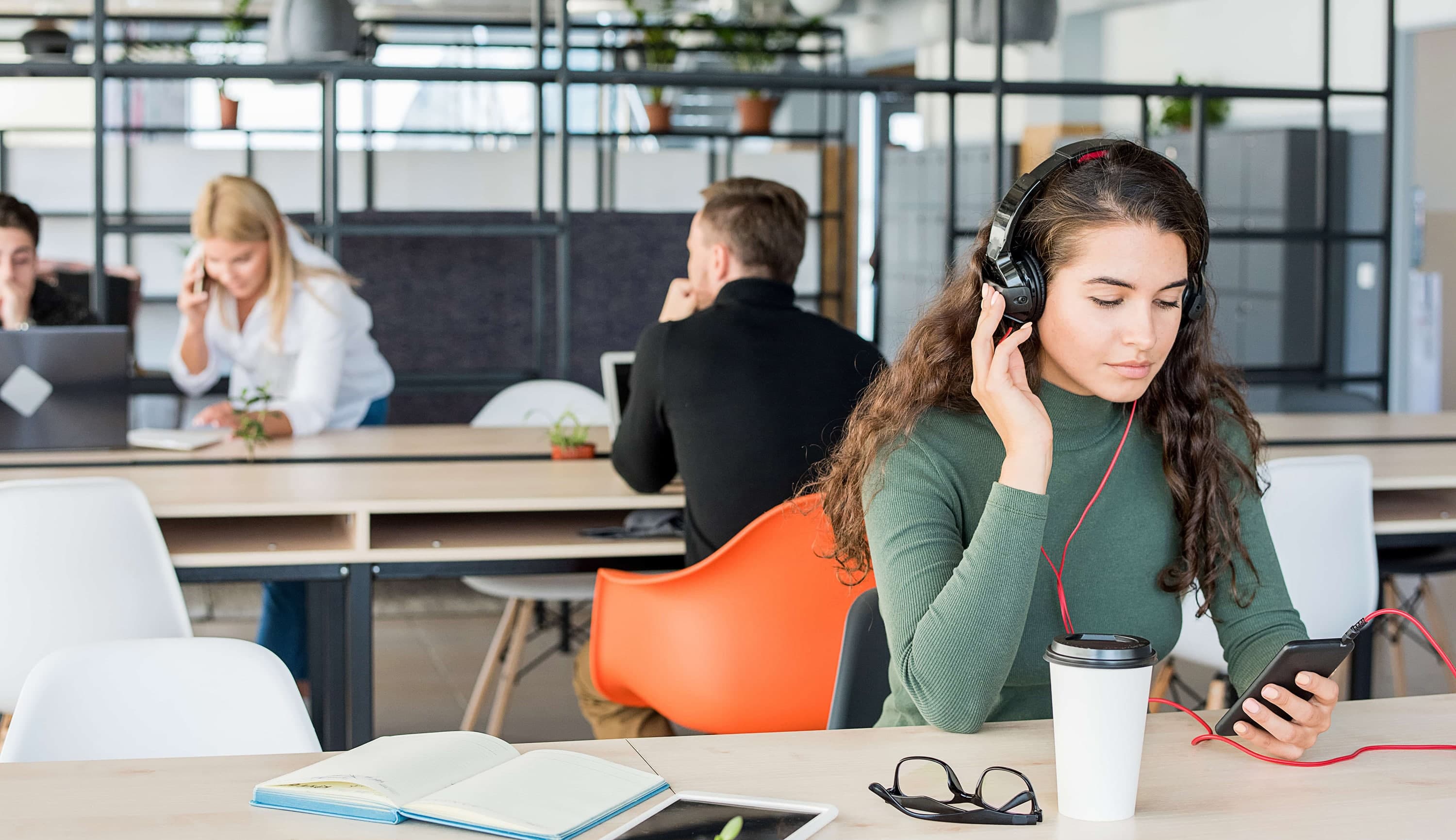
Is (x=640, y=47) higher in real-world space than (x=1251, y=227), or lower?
higher

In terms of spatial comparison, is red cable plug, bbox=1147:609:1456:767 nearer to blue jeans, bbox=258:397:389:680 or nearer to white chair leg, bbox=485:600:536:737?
white chair leg, bbox=485:600:536:737

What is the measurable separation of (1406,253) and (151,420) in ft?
19.2

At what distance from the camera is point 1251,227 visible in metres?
6.95

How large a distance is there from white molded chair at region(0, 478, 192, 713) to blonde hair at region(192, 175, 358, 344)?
1.18 m

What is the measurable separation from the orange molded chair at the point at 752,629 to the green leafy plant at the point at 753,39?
5551mm

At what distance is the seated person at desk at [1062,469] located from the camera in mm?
1226

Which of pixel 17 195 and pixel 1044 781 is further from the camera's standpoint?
pixel 17 195

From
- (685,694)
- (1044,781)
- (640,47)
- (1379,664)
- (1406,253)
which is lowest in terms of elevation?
(1379,664)

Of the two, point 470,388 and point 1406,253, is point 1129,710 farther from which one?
point 1406,253

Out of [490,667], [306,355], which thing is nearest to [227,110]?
[306,355]

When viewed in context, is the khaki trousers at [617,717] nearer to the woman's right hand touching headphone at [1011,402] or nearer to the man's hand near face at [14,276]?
the woman's right hand touching headphone at [1011,402]

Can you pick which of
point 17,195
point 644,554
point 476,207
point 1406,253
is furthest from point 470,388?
point 1406,253

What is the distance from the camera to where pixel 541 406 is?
11.9 feet

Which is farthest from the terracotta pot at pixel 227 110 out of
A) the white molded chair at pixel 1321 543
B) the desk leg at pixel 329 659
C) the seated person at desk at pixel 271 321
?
the white molded chair at pixel 1321 543
